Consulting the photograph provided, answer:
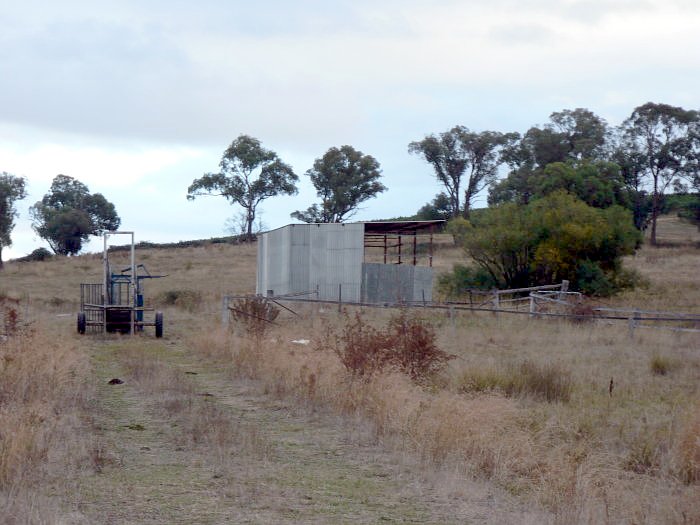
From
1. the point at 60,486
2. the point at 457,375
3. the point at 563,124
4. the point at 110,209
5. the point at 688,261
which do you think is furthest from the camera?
the point at 110,209

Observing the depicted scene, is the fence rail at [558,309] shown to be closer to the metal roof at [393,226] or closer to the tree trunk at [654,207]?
the metal roof at [393,226]

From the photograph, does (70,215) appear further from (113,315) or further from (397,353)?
(397,353)

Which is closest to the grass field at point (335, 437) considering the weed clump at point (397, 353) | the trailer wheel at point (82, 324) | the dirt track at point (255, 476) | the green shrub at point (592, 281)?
the dirt track at point (255, 476)

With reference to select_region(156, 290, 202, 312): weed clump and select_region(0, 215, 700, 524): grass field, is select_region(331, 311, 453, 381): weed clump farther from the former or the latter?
select_region(156, 290, 202, 312): weed clump

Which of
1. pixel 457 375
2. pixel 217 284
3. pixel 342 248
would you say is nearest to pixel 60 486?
pixel 457 375

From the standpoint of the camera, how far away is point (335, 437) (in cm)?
1021

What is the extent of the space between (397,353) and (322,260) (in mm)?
22735

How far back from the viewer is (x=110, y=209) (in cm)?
9356

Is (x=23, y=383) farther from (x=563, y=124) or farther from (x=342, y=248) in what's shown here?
(x=563, y=124)

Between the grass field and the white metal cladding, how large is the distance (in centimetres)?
1616

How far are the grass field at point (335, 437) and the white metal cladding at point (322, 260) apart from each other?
16161 millimetres

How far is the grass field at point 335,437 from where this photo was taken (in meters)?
7.19

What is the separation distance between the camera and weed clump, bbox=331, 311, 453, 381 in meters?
12.6

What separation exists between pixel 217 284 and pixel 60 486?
38.8 metres
